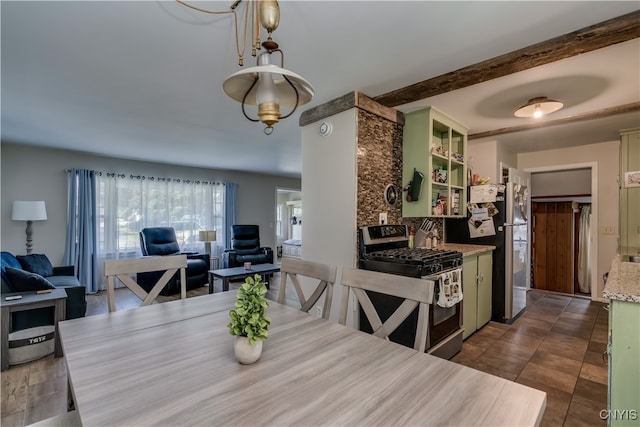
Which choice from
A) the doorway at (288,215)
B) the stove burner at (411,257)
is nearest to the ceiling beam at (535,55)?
the stove burner at (411,257)

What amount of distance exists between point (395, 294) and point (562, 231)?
5619 millimetres

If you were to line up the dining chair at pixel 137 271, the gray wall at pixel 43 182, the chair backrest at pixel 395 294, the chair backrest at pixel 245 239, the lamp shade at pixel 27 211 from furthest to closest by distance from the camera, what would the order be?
the chair backrest at pixel 245 239, the gray wall at pixel 43 182, the lamp shade at pixel 27 211, the dining chair at pixel 137 271, the chair backrest at pixel 395 294

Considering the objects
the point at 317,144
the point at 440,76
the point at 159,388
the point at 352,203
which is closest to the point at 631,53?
the point at 440,76

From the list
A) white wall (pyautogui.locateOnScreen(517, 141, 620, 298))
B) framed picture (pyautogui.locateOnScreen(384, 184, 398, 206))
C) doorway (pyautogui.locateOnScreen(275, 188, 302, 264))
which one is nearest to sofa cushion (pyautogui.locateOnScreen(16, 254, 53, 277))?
framed picture (pyautogui.locateOnScreen(384, 184, 398, 206))

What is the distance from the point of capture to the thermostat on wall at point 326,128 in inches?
112

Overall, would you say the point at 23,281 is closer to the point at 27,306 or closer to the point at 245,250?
the point at 27,306

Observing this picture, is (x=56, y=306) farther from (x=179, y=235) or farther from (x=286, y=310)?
(x=179, y=235)

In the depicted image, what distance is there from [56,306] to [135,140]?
2378 millimetres

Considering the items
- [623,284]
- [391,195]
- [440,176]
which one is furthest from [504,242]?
[623,284]

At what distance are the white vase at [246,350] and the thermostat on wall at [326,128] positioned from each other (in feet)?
7.34

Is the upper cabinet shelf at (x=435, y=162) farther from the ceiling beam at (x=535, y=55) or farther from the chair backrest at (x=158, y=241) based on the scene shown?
the chair backrest at (x=158, y=241)

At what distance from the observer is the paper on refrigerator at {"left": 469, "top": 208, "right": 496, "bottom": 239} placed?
3.46 metres

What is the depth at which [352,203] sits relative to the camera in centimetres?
266

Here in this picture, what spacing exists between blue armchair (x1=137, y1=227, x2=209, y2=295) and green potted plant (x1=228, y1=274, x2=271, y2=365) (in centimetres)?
426
